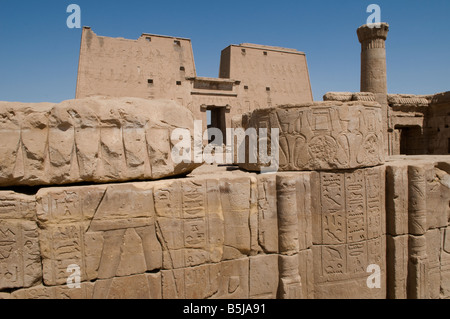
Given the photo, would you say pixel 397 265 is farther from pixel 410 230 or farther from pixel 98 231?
pixel 98 231

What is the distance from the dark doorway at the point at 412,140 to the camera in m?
12.8

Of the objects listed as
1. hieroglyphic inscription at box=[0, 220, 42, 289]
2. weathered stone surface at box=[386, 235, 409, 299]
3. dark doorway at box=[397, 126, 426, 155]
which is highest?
dark doorway at box=[397, 126, 426, 155]

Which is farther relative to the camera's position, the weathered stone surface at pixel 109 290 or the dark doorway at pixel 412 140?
the dark doorway at pixel 412 140

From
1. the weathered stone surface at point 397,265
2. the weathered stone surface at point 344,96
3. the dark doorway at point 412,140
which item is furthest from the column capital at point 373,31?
the weathered stone surface at point 397,265

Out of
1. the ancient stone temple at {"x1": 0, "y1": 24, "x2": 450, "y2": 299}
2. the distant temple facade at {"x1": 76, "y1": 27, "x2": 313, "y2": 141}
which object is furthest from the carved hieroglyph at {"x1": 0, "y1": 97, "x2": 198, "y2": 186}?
the distant temple facade at {"x1": 76, "y1": 27, "x2": 313, "y2": 141}

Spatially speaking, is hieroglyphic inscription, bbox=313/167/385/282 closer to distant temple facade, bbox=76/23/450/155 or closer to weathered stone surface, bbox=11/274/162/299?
weathered stone surface, bbox=11/274/162/299

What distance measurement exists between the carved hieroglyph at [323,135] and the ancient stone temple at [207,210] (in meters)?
0.01

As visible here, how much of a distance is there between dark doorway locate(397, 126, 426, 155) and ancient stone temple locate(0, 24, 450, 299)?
397 inches

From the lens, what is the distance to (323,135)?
11.1ft

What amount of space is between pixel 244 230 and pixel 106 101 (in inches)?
69.5

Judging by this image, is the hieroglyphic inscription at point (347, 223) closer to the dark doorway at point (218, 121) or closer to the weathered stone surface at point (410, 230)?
the weathered stone surface at point (410, 230)

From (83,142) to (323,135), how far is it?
7.68ft

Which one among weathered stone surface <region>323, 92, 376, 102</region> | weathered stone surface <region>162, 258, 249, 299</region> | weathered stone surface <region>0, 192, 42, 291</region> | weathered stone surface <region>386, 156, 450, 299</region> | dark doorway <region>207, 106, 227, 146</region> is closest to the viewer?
weathered stone surface <region>0, 192, 42, 291</region>

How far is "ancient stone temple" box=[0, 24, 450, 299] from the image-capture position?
2586mm
